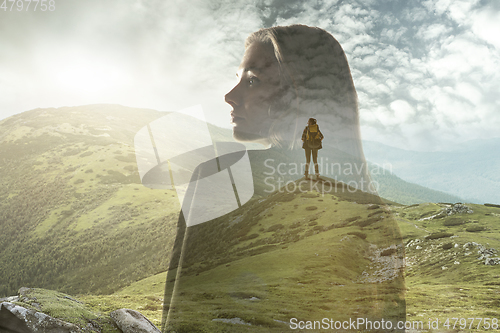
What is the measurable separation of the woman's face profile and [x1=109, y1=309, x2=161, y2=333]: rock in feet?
21.9

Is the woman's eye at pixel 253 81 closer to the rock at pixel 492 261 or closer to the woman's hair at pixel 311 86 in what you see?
the woman's hair at pixel 311 86

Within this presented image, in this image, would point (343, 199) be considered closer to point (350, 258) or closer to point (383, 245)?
point (383, 245)

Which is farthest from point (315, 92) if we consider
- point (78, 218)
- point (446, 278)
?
point (78, 218)

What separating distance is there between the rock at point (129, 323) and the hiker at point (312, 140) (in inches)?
274

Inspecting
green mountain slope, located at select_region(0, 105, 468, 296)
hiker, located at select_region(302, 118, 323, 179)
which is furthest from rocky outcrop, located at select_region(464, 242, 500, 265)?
hiker, located at select_region(302, 118, 323, 179)

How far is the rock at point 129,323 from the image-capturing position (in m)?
6.64

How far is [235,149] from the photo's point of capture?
348cm

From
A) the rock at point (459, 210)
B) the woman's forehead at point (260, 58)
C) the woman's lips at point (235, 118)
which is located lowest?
the rock at point (459, 210)

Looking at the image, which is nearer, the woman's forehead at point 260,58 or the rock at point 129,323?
the woman's forehead at point 260,58

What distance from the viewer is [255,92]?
262 centimetres

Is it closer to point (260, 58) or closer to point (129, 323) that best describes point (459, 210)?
point (129, 323)

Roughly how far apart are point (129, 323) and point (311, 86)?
7.51 m

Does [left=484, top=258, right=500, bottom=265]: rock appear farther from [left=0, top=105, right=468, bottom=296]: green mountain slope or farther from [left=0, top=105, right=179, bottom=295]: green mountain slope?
[left=0, top=105, right=179, bottom=295]: green mountain slope

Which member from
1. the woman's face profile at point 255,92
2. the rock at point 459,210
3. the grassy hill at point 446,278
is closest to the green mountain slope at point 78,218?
the grassy hill at point 446,278
